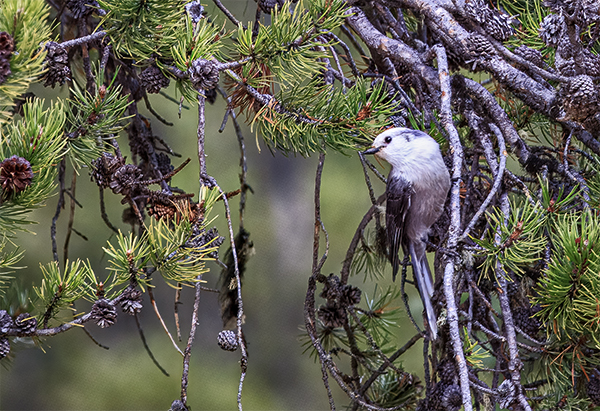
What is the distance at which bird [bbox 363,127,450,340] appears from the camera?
4.50ft

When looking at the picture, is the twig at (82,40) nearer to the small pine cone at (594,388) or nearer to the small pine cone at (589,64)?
the small pine cone at (589,64)

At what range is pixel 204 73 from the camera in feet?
2.77

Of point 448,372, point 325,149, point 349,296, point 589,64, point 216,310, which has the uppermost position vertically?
point 216,310

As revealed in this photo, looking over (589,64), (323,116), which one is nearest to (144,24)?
(323,116)

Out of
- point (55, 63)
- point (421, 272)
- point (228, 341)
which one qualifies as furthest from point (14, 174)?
point (421, 272)

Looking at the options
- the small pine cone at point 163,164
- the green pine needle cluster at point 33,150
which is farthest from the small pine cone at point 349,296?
the green pine needle cluster at point 33,150

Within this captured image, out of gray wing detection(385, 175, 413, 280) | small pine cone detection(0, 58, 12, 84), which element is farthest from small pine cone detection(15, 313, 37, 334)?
gray wing detection(385, 175, 413, 280)

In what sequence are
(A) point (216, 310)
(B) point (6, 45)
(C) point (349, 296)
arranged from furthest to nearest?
1. (A) point (216, 310)
2. (C) point (349, 296)
3. (B) point (6, 45)

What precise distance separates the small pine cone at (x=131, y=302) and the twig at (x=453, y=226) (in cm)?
48

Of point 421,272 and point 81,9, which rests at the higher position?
point 81,9

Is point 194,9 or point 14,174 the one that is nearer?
point 14,174

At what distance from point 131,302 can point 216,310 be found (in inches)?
136

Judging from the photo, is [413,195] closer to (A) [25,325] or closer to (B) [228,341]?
(B) [228,341]

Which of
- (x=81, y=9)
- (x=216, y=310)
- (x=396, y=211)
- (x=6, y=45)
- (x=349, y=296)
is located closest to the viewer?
(x=6, y=45)
